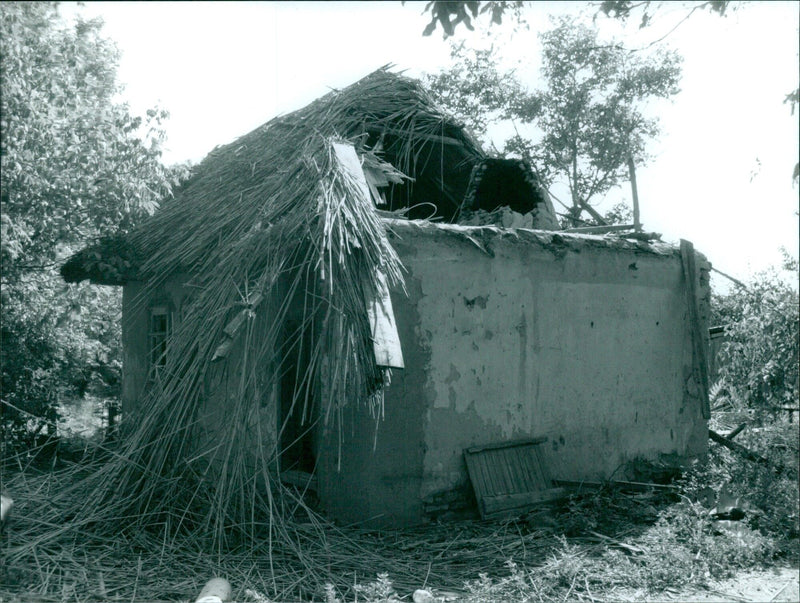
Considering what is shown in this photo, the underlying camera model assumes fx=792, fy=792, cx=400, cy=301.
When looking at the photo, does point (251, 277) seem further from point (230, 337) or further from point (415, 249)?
point (415, 249)

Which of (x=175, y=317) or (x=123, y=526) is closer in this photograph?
(x=123, y=526)

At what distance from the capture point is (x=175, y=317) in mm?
9148

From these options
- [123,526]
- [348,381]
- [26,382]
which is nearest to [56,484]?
[123,526]

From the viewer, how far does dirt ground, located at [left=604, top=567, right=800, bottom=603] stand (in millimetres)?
5272

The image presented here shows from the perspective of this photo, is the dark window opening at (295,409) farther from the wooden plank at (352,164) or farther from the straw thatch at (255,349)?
the wooden plank at (352,164)

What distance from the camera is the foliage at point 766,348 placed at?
7.38 metres

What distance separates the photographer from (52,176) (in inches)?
348

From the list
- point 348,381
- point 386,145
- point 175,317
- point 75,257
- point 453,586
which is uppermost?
point 386,145

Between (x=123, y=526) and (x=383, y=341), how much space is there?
2503mm

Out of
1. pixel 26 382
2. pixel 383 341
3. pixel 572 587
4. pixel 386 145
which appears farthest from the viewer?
pixel 26 382

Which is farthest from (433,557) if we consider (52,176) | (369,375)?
(52,176)

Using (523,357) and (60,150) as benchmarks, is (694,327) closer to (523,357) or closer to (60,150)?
(523,357)

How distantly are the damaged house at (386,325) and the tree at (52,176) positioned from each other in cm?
51

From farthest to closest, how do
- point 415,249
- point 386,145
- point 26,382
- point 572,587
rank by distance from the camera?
1. point 26,382
2. point 386,145
3. point 415,249
4. point 572,587
